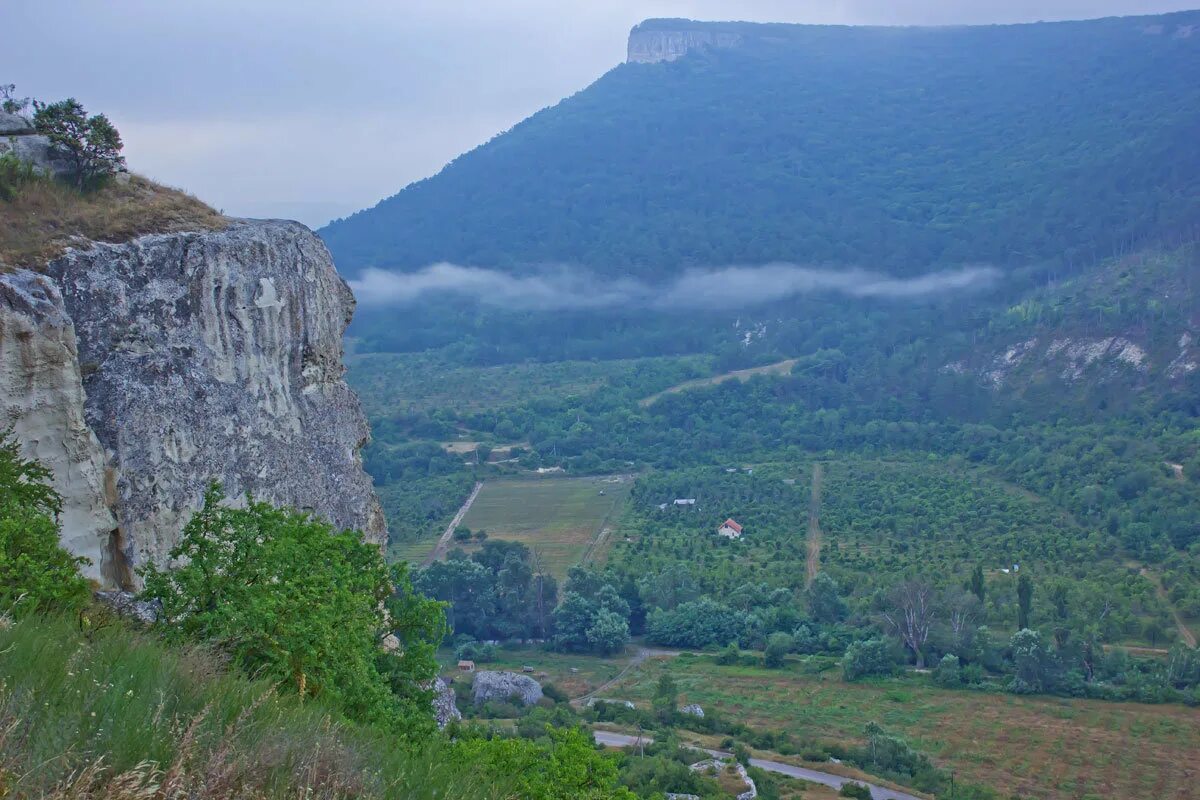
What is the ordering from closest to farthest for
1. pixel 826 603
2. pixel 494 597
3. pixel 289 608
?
pixel 289 608 → pixel 826 603 → pixel 494 597

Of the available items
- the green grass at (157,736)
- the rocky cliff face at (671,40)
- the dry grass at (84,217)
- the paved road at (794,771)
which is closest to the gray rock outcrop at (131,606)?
the green grass at (157,736)

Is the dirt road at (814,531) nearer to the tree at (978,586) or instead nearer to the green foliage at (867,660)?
the tree at (978,586)

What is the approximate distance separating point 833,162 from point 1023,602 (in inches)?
4981

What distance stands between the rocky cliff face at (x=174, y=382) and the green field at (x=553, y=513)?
34.0 m

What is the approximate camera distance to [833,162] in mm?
158875

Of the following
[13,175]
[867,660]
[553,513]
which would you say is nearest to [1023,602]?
[867,660]

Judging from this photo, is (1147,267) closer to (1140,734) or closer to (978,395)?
(978,395)

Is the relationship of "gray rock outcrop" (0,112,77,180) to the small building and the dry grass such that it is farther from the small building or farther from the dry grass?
the small building

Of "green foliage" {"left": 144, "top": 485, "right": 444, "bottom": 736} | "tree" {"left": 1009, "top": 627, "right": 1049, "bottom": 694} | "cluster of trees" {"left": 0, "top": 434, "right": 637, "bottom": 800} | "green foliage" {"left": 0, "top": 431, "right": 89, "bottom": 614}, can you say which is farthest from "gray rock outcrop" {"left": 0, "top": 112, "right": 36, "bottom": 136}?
"tree" {"left": 1009, "top": 627, "right": 1049, "bottom": 694}

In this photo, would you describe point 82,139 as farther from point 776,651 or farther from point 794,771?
point 776,651

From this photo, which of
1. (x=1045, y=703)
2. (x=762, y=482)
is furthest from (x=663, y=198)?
(x=1045, y=703)

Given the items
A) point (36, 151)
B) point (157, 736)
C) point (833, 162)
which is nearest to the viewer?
point (157, 736)

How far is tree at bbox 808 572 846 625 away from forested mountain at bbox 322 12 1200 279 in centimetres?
8049

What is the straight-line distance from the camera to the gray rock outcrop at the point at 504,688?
32656mm
